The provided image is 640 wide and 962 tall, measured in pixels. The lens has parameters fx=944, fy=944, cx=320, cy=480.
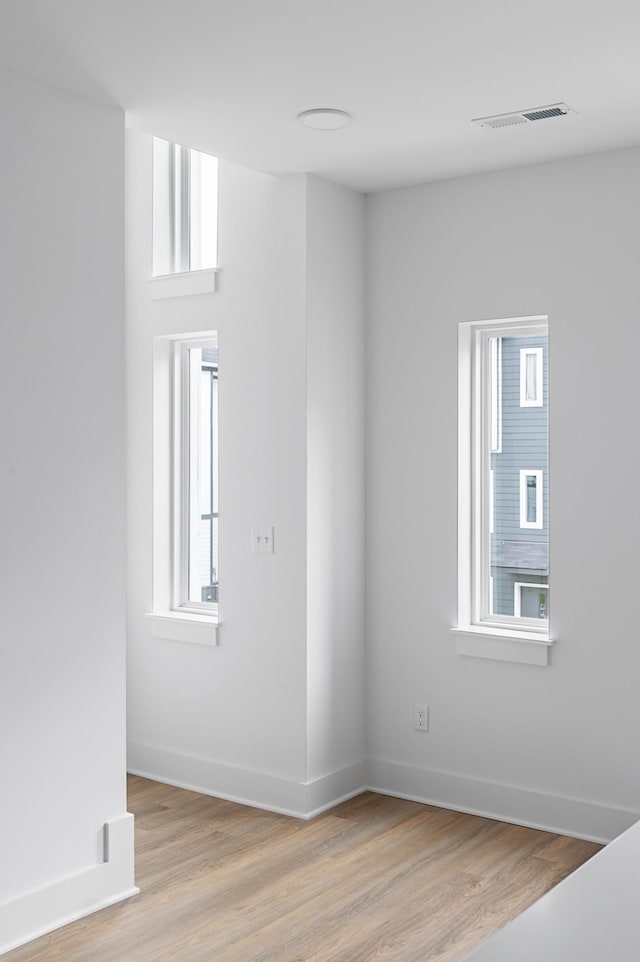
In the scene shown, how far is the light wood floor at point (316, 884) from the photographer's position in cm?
279

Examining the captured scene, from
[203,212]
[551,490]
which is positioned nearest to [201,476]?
[203,212]

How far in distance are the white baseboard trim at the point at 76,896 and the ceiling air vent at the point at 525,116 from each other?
2618 mm

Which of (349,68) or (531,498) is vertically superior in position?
(349,68)

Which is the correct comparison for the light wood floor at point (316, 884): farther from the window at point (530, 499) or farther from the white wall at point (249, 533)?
the window at point (530, 499)

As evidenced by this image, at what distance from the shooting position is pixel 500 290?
3.79m

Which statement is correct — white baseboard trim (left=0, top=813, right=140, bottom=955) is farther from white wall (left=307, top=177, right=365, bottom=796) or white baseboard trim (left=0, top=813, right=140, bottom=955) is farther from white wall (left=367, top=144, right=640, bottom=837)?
white wall (left=367, top=144, right=640, bottom=837)

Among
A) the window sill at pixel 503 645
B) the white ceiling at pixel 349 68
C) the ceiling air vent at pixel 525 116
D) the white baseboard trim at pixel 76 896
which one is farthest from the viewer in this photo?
the window sill at pixel 503 645

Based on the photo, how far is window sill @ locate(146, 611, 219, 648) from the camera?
160 inches

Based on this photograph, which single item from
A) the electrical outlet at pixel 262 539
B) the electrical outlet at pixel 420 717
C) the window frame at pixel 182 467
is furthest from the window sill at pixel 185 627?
the electrical outlet at pixel 420 717

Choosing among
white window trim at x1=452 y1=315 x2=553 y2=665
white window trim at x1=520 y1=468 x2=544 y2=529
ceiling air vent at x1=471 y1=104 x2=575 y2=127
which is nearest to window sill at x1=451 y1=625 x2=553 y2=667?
white window trim at x1=452 y1=315 x2=553 y2=665

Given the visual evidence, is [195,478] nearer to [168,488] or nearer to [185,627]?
[168,488]

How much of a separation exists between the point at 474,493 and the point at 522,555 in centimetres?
33

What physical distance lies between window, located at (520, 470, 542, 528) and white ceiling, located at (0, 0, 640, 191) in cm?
125

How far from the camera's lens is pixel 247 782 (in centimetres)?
397
